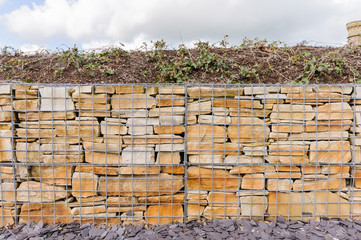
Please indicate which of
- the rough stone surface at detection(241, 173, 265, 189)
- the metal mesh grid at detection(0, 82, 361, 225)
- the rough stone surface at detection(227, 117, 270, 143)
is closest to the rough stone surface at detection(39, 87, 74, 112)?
the metal mesh grid at detection(0, 82, 361, 225)

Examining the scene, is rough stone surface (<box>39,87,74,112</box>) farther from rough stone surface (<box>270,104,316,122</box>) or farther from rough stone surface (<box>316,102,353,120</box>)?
rough stone surface (<box>316,102,353,120</box>)

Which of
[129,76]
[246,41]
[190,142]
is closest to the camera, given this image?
[190,142]

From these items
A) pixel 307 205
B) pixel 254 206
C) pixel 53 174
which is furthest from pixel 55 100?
pixel 307 205

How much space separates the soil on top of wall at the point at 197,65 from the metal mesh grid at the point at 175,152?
3.10 ft

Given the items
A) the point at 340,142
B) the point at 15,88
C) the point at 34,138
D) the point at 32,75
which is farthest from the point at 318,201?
the point at 32,75

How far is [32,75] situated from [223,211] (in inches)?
138

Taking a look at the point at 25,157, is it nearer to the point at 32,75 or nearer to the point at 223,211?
the point at 32,75

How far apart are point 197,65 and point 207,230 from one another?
235 cm

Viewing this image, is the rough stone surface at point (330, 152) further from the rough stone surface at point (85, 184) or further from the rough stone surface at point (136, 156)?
the rough stone surface at point (85, 184)

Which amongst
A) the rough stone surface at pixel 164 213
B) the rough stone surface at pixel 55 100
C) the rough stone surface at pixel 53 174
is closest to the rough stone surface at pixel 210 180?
the rough stone surface at pixel 164 213

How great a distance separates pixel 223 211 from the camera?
280cm

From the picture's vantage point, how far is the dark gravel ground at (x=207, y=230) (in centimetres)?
254

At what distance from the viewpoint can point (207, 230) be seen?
2611 millimetres

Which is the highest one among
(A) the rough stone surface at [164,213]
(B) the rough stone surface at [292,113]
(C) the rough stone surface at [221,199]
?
(B) the rough stone surface at [292,113]
